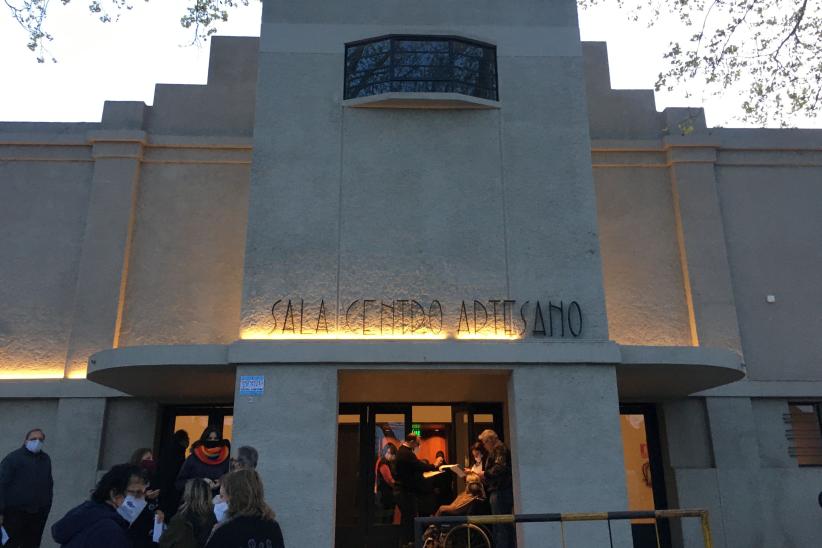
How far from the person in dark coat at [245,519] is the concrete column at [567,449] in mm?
5576

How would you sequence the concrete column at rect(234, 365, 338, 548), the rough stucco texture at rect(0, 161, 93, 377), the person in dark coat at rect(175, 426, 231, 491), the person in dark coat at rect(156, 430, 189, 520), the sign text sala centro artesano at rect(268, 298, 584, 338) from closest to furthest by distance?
the person in dark coat at rect(175, 426, 231, 491) → the person in dark coat at rect(156, 430, 189, 520) → the concrete column at rect(234, 365, 338, 548) → the sign text sala centro artesano at rect(268, 298, 584, 338) → the rough stucco texture at rect(0, 161, 93, 377)

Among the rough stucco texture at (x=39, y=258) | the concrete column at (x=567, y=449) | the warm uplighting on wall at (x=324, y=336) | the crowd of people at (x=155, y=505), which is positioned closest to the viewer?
the crowd of people at (x=155, y=505)

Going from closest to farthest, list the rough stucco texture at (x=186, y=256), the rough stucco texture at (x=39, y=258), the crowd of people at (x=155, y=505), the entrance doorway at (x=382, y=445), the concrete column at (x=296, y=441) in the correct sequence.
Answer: the crowd of people at (x=155, y=505)
the concrete column at (x=296, y=441)
the entrance doorway at (x=382, y=445)
the rough stucco texture at (x=39, y=258)
the rough stucco texture at (x=186, y=256)

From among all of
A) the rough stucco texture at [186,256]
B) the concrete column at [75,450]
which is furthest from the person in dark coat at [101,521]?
the rough stucco texture at [186,256]

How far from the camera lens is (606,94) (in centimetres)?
1471

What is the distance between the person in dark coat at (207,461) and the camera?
819 cm

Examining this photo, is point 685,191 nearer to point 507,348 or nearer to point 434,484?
point 507,348

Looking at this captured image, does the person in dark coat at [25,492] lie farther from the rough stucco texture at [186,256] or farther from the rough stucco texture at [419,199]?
the rough stucco texture at [186,256]

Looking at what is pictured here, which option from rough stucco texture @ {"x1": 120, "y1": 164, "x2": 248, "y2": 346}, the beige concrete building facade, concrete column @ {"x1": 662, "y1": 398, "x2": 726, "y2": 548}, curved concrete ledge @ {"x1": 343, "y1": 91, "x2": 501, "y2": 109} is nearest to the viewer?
the beige concrete building facade

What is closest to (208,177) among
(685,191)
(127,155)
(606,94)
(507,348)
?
(127,155)

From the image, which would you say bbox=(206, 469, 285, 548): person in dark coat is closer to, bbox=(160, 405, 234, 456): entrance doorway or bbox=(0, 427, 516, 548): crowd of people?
bbox=(0, 427, 516, 548): crowd of people

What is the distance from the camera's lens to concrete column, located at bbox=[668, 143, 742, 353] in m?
13.1

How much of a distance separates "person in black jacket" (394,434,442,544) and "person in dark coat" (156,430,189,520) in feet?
11.3

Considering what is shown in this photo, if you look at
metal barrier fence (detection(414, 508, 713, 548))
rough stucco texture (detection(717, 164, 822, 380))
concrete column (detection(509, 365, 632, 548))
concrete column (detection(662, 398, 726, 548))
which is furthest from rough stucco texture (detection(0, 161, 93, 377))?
rough stucco texture (detection(717, 164, 822, 380))
